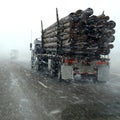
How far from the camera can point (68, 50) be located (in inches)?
652

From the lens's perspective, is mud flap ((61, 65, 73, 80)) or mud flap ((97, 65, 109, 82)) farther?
mud flap ((97, 65, 109, 82))

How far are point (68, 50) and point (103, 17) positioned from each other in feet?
8.13

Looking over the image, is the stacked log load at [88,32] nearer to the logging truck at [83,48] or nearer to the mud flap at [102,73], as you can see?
the logging truck at [83,48]

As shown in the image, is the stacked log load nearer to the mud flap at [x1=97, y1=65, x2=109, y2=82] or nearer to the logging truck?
the logging truck

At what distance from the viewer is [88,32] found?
16.2m

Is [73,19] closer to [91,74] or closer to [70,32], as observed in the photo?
[70,32]

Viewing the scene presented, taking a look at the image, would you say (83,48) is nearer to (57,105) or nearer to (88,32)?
(88,32)

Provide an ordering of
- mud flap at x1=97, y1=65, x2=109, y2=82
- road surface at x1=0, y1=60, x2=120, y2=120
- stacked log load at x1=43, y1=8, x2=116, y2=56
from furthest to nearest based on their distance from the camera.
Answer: mud flap at x1=97, y1=65, x2=109, y2=82 → stacked log load at x1=43, y1=8, x2=116, y2=56 → road surface at x1=0, y1=60, x2=120, y2=120

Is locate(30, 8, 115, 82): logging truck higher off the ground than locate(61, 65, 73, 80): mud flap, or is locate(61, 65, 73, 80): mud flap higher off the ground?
locate(30, 8, 115, 82): logging truck

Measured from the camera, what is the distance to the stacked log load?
15820 millimetres

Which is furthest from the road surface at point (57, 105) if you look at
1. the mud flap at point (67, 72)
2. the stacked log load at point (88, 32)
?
the stacked log load at point (88, 32)

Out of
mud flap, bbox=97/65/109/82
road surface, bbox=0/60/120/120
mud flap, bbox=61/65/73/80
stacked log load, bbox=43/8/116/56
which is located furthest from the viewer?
mud flap, bbox=97/65/109/82

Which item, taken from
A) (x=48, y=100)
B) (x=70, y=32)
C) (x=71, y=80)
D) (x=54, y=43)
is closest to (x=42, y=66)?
(x=54, y=43)

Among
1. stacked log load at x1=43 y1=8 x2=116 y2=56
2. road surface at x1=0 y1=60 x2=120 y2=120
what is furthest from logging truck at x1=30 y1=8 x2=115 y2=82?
road surface at x1=0 y1=60 x2=120 y2=120
